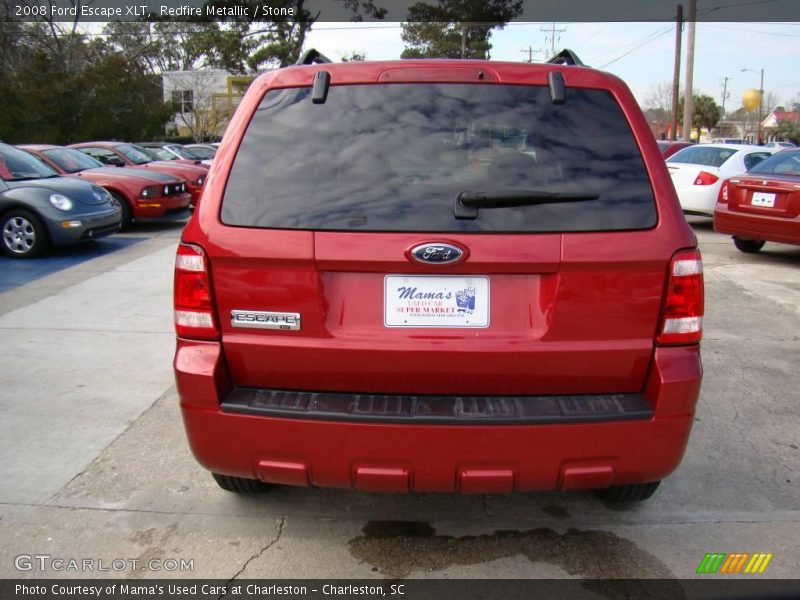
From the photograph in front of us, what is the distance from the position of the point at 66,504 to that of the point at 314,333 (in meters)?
1.74

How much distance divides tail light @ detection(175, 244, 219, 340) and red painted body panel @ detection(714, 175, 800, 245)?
25.7 feet

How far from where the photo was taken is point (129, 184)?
38.3 ft

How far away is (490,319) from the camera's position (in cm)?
236

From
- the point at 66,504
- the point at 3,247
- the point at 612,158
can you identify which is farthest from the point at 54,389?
the point at 3,247

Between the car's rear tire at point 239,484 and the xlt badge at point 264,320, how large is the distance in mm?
941

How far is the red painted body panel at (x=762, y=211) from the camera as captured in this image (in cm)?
806

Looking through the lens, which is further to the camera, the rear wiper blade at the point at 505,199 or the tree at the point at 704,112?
the tree at the point at 704,112

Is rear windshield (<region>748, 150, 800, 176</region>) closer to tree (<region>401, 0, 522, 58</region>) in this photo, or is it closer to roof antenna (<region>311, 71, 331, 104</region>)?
roof antenna (<region>311, 71, 331, 104</region>)

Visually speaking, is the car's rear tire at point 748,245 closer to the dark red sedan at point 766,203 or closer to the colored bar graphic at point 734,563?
the dark red sedan at point 766,203

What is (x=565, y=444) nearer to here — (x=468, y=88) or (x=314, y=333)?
(x=314, y=333)

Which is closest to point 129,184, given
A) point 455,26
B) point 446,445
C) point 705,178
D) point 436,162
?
point 705,178

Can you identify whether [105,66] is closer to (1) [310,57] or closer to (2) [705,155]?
(2) [705,155]

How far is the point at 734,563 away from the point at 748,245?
8134mm

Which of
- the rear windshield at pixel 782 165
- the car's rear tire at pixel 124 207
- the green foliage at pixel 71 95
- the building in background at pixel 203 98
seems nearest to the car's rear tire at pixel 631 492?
the rear windshield at pixel 782 165
